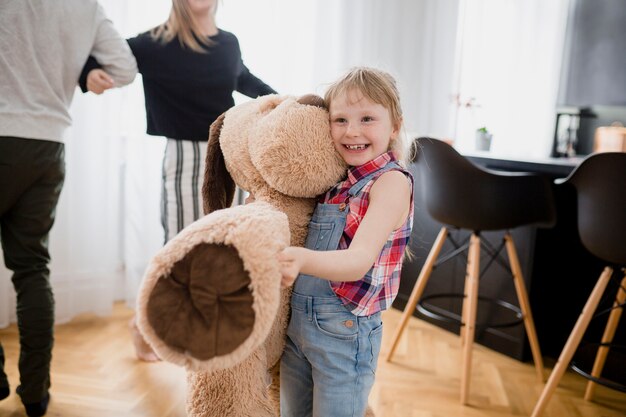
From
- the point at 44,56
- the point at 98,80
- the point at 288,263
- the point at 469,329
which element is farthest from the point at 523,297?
the point at 44,56

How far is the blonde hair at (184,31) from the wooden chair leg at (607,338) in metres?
1.52

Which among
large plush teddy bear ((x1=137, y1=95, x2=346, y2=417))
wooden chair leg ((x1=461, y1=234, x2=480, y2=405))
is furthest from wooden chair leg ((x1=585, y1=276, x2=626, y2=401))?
large plush teddy bear ((x1=137, y1=95, x2=346, y2=417))

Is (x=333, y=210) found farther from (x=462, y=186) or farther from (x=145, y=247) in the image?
(x=145, y=247)

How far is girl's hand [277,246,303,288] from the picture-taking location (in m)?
0.67

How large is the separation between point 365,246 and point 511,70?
267cm

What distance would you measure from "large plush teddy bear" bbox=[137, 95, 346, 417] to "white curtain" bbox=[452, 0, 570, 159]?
223cm

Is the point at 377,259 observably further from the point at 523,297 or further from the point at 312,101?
the point at 523,297

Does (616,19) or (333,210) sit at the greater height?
(616,19)

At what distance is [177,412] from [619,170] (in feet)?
4.71

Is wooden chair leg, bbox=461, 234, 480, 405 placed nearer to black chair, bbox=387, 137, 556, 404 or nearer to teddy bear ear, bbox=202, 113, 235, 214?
black chair, bbox=387, 137, 556, 404

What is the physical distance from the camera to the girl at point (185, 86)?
1.66 m

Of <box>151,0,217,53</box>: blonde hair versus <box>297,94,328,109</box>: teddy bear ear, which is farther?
<box>151,0,217,53</box>: blonde hair

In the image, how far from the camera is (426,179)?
191cm

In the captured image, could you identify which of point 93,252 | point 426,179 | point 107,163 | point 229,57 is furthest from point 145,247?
point 426,179
